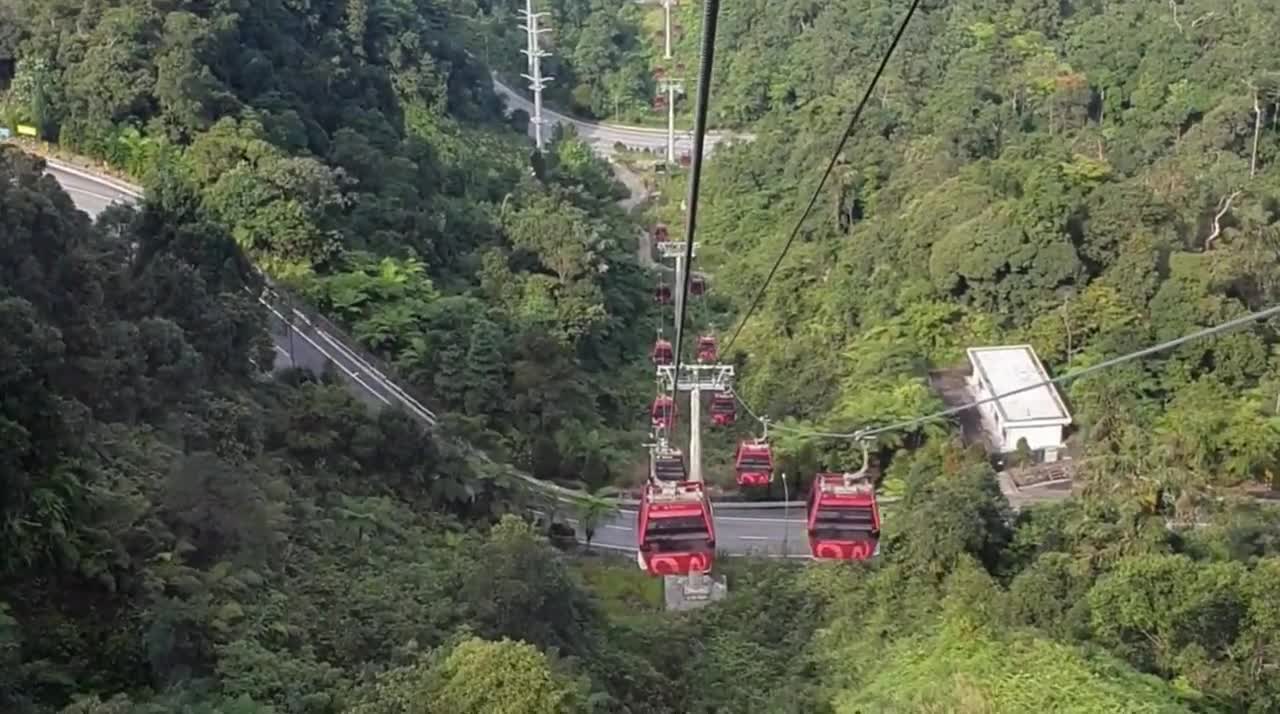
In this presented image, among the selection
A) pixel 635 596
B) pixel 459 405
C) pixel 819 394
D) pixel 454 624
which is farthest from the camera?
pixel 819 394

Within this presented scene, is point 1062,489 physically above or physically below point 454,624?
above

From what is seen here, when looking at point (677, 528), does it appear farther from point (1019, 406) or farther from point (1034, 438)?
point (1019, 406)

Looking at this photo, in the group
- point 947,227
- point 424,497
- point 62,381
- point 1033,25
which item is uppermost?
point 1033,25

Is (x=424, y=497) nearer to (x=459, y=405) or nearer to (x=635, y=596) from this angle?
(x=635, y=596)

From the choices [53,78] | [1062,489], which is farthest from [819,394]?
[53,78]

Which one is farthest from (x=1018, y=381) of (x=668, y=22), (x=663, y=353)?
(x=668, y=22)

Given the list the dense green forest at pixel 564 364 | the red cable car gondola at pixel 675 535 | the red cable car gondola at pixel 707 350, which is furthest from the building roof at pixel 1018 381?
the red cable car gondola at pixel 675 535

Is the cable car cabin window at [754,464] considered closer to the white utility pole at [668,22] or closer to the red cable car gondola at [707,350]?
the red cable car gondola at [707,350]

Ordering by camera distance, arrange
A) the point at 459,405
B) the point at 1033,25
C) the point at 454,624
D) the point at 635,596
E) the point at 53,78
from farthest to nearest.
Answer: the point at 1033,25
the point at 53,78
the point at 459,405
the point at 635,596
the point at 454,624
